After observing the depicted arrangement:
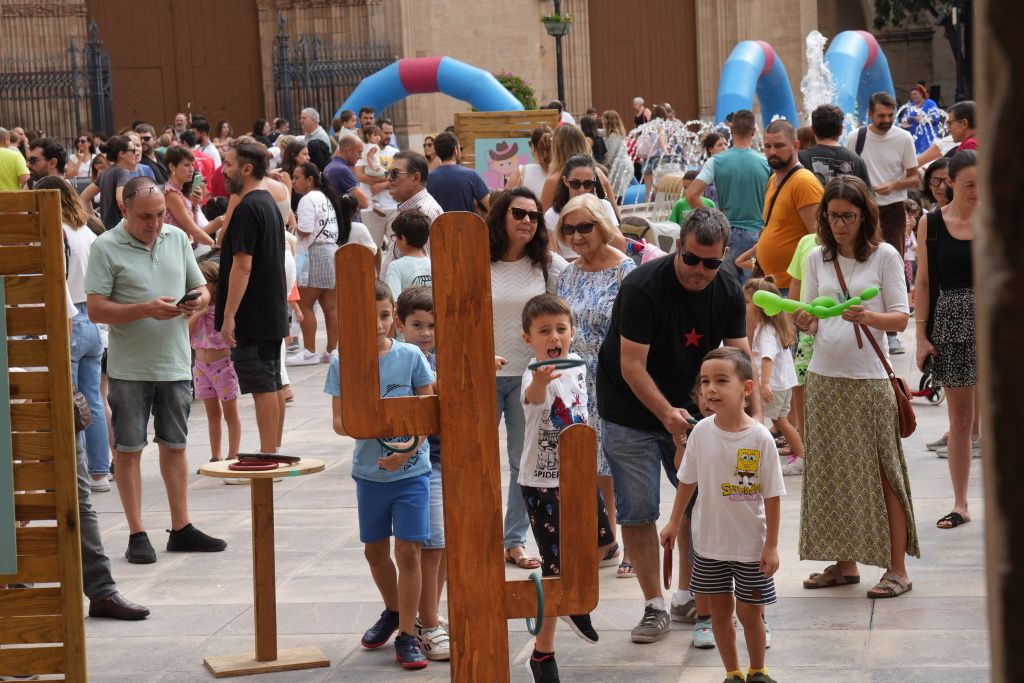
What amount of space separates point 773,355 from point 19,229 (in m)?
5.02

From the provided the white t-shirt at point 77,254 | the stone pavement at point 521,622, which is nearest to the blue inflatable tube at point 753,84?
the stone pavement at point 521,622

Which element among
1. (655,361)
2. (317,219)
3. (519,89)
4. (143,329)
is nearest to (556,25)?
(519,89)

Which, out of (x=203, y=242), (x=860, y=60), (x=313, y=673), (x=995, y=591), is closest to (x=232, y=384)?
(x=203, y=242)

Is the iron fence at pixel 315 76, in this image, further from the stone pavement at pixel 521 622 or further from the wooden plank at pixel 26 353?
the wooden plank at pixel 26 353

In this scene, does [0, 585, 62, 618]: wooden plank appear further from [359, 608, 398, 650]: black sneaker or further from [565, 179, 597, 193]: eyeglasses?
[565, 179, 597, 193]: eyeglasses

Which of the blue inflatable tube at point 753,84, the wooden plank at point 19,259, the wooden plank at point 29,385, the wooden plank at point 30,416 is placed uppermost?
the blue inflatable tube at point 753,84

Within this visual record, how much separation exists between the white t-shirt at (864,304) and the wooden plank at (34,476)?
3.32 metres

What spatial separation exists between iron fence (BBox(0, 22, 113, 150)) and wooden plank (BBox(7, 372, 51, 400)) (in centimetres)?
2661

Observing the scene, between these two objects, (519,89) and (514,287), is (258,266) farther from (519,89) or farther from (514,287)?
(519,89)

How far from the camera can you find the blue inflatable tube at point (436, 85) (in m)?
22.7

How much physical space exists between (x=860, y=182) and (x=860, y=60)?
17.2 metres

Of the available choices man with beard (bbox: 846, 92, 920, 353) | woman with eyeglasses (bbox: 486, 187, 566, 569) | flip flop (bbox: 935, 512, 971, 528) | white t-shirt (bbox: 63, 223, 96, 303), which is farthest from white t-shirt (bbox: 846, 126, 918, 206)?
white t-shirt (bbox: 63, 223, 96, 303)

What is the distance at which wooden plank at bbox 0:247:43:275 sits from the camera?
164 inches

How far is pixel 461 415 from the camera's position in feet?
10.1
